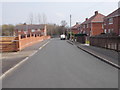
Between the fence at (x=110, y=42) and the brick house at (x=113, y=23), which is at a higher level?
the brick house at (x=113, y=23)

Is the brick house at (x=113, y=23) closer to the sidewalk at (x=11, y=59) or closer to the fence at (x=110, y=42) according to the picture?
the fence at (x=110, y=42)

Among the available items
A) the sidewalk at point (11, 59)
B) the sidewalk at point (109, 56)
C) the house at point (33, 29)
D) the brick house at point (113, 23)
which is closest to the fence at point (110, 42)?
the sidewalk at point (109, 56)

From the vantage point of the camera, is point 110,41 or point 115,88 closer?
point 115,88

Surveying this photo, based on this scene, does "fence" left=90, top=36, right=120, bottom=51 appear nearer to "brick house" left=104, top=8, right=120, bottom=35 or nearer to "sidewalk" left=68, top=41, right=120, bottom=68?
"sidewalk" left=68, top=41, right=120, bottom=68

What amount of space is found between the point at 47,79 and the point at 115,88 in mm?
2568

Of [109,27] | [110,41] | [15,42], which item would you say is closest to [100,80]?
[110,41]

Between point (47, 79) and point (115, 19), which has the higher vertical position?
point (115, 19)

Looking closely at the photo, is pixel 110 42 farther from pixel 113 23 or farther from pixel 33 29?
pixel 33 29

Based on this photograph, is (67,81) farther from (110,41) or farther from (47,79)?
(110,41)

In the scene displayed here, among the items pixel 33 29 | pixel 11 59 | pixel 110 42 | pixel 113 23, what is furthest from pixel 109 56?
pixel 33 29

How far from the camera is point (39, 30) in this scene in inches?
4471

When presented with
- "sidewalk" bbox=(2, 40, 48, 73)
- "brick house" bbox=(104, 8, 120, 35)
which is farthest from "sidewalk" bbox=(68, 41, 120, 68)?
"brick house" bbox=(104, 8, 120, 35)

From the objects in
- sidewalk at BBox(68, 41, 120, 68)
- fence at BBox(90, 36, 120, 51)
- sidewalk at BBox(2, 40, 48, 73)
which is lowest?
sidewalk at BBox(2, 40, 48, 73)

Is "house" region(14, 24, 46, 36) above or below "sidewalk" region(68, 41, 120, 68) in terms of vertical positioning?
above
